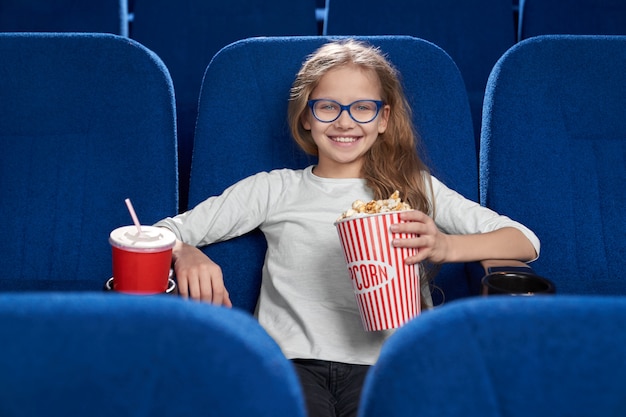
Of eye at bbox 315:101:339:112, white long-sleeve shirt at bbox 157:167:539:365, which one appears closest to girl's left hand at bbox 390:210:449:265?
white long-sleeve shirt at bbox 157:167:539:365

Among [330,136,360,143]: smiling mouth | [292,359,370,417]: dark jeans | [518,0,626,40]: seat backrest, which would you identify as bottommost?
[292,359,370,417]: dark jeans

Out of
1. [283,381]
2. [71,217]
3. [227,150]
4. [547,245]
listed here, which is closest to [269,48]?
[227,150]

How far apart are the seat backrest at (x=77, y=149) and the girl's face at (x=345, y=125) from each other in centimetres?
26

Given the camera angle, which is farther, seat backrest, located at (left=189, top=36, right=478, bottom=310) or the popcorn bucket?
seat backrest, located at (left=189, top=36, right=478, bottom=310)

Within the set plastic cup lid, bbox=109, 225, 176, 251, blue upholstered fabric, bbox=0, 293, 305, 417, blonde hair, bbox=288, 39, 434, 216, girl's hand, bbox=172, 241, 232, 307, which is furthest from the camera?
blonde hair, bbox=288, 39, 434, 216

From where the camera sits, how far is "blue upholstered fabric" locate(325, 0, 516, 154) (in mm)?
2045

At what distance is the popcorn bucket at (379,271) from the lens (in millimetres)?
926

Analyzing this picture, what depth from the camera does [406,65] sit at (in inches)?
53.2

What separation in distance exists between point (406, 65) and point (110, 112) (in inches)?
19.6

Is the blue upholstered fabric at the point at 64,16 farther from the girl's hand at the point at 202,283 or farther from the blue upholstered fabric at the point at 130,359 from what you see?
the blue upholstered fabric at the point at 130,359

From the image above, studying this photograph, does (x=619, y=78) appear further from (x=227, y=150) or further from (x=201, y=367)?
(x=201, y=367)

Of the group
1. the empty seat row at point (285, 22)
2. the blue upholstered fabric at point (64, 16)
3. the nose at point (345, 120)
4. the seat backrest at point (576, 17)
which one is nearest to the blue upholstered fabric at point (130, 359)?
the nose at point (345, 120)

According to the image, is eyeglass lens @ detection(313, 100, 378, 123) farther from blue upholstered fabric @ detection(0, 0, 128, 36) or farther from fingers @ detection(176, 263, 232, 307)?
blue upholstered fabric @ detection(0, 0, 128, 36)

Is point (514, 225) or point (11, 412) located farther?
point (514, 225)
